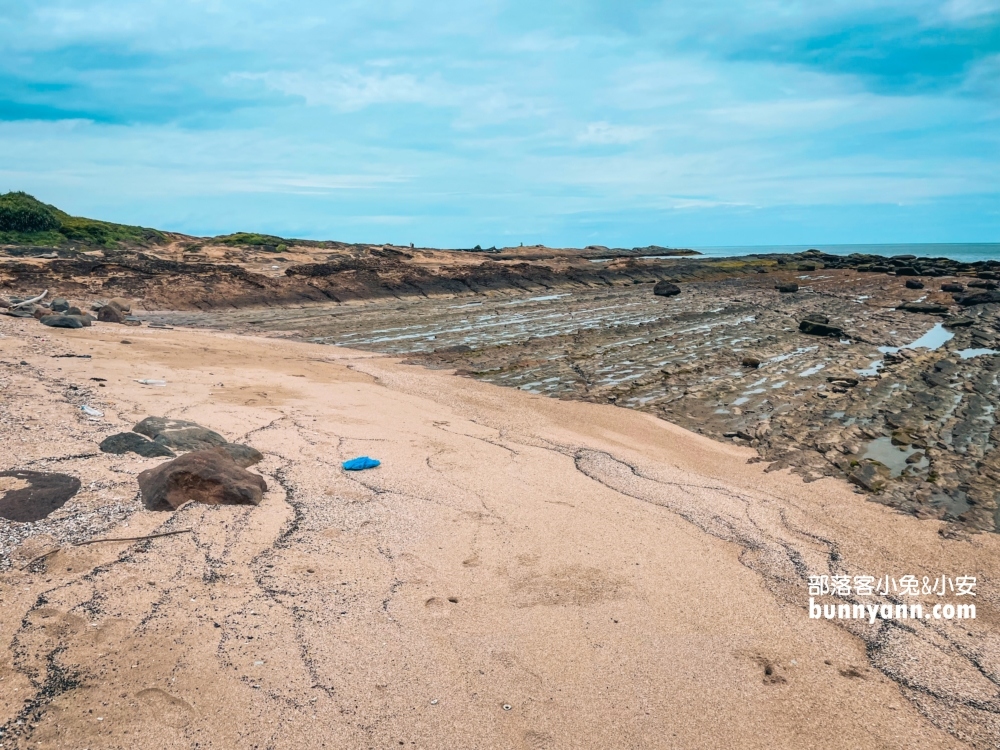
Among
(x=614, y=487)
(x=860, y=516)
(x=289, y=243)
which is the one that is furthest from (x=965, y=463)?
(x=289, y=243)

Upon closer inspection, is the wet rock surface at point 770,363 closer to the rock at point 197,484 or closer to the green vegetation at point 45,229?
the rock at point 197,484

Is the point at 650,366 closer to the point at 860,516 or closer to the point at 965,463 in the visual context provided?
the point at 965,463

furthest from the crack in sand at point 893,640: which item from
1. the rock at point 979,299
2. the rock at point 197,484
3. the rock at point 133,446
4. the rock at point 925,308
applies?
the rock at point 979,299

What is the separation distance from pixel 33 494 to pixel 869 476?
8.39 m

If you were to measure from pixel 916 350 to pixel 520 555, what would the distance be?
15581 millimetres

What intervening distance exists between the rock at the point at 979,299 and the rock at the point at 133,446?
3140 cm

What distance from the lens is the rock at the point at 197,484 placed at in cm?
486

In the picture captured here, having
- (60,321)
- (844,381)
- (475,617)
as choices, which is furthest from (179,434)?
(844,381)

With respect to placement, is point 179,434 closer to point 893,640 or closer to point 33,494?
point 33,494

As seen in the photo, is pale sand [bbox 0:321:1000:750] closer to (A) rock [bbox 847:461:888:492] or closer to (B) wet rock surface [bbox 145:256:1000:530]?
(A) rock [bbox 847:461:888:492]

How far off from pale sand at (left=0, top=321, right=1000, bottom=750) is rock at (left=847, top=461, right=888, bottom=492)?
1.26 ft

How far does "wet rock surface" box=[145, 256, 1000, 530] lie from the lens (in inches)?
324

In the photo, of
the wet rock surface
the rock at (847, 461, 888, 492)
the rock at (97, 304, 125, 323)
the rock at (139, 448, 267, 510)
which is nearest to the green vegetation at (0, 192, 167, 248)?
the wet rock surface

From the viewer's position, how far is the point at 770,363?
47.8 ft
